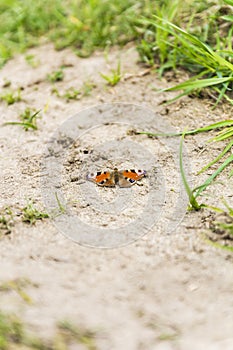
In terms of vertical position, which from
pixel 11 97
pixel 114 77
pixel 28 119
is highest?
pixel 114 77

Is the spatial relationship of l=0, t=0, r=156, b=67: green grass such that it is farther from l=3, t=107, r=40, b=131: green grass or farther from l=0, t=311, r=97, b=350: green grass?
l=0, t=311, r=97, b=350: green grass

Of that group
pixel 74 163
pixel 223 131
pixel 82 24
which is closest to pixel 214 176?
pixel 223 131

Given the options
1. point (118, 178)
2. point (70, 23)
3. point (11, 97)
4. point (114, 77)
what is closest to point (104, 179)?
point (118, 178)

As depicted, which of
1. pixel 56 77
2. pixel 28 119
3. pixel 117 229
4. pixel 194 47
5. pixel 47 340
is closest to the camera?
pixel 47 340

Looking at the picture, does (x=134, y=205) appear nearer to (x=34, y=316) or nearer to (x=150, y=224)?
(x=150, y=224)

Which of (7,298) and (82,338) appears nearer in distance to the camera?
(82,338)

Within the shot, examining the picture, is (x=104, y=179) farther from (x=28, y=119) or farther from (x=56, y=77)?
(x=56, y=77)

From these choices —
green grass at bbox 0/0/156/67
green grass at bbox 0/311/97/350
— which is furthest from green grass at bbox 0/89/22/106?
green grass at bbox 0/311/97/350

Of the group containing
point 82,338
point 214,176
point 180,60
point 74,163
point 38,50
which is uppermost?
point 38,50

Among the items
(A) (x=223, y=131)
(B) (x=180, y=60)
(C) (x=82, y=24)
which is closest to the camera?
(A) (x=223, y=131)
